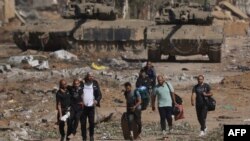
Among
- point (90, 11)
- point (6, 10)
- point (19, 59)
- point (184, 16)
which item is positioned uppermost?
point (184, 16)

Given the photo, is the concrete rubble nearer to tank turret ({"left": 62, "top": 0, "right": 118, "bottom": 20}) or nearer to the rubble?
the rubble

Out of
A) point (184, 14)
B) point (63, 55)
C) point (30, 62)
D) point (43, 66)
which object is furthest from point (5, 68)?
point (184, 14)

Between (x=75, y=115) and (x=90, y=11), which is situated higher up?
(x=75, y=115)

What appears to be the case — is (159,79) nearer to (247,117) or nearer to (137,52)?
(247,117)

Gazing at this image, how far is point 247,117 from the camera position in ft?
64.4

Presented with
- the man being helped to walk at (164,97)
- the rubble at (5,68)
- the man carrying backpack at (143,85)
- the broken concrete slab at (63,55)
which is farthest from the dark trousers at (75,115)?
the broken concrete slab at (63,55)

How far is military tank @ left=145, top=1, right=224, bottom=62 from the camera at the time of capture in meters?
33.2

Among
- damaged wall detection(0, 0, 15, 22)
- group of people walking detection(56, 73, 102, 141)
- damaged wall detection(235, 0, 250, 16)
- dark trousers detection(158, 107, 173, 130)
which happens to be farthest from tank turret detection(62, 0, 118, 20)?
damaged wall detection(235, 0, 250, 16)

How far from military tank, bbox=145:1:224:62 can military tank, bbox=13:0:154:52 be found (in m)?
1.85

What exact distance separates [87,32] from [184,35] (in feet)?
16.3

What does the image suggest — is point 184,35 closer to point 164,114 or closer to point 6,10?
point 164,114

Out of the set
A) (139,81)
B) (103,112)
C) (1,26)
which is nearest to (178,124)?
(139,81)

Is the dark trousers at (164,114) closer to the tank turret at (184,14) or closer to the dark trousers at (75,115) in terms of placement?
the dark trousers at (75,115)

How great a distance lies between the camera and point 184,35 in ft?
111
